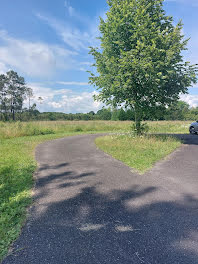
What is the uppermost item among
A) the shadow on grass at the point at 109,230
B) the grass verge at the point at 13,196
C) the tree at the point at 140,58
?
the tree at the point at 140,58

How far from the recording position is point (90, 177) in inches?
202

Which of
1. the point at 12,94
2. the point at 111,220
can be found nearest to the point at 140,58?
the point at 111,220

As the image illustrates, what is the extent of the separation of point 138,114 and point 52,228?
37.9ft

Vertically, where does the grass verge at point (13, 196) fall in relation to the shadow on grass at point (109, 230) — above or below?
below

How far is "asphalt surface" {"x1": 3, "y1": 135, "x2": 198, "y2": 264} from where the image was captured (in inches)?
85.4

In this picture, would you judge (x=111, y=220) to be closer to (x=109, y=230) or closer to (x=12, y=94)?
(x=109, y=230)

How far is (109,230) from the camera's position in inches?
104

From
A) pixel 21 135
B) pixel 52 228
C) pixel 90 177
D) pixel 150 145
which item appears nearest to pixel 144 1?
pixel 150 145

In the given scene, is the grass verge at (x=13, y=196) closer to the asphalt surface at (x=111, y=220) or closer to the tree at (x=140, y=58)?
the asphalt surface at (x=111, y=220)

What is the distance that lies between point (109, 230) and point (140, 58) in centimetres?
1021

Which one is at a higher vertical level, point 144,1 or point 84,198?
point 144,1

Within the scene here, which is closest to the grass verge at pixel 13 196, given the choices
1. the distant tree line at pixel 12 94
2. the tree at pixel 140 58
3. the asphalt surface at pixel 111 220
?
the asphalt surface at pixel 111 220

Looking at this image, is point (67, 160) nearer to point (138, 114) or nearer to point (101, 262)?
point (101, 262)

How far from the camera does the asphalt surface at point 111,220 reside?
2.17 metres
